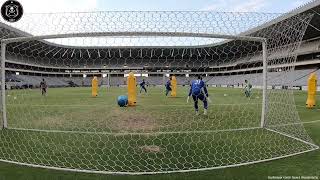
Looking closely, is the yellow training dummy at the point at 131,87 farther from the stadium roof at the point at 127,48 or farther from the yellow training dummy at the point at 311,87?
the yellow training dummy at the point at 311,87

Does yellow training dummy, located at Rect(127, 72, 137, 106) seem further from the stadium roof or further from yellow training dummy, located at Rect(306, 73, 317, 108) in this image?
yellow training dummy, located at Rect(306, 73, 317, 108)

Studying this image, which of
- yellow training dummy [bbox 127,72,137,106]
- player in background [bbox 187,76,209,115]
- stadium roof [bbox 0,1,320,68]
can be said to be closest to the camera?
stadium roof [bbox 0,1,320,68]

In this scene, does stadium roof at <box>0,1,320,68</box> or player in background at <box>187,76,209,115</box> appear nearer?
stadium roof at <box>0,1,320,68</box>

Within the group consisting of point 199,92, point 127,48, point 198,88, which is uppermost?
point 127,48

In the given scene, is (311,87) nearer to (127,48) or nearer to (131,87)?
(131,87)

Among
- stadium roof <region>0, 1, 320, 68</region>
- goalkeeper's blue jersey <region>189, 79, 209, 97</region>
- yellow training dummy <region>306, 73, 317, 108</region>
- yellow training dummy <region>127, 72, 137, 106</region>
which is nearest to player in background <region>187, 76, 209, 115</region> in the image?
goalkeeper's blue jersey <region>189, 79, 209, 97</region>

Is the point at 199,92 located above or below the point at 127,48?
below

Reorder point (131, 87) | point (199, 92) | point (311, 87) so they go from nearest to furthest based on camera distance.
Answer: point (199, 92) < point (311, 87) < point (131, 87)

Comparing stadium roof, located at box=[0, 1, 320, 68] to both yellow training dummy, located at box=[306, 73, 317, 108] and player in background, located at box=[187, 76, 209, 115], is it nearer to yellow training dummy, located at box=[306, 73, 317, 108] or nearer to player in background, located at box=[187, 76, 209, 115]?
player in background, located at box=[187, 76, 209, 115]

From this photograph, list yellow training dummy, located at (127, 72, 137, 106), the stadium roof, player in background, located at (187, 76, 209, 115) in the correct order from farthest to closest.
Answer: yellow training dummy, located at (127, 72, 137, 106) → player in background, located at (187, 76, 209, 115) → the stadium roof

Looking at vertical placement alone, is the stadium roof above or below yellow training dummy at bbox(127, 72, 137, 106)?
above

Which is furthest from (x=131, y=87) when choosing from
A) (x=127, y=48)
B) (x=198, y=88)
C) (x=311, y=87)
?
(x=311, y=87)

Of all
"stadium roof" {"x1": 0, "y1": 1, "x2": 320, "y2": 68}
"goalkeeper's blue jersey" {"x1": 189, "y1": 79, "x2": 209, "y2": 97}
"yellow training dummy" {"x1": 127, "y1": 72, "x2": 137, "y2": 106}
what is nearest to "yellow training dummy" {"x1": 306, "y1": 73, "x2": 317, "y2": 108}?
"stadium roof" {"x1": 0, "y1": 1, "x2": 320, "y2": 68}

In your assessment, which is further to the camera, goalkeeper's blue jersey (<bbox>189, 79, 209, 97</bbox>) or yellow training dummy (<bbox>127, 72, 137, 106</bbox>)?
yellow training dummy (<bbox>127, 72, 137, 106</bbox>)
